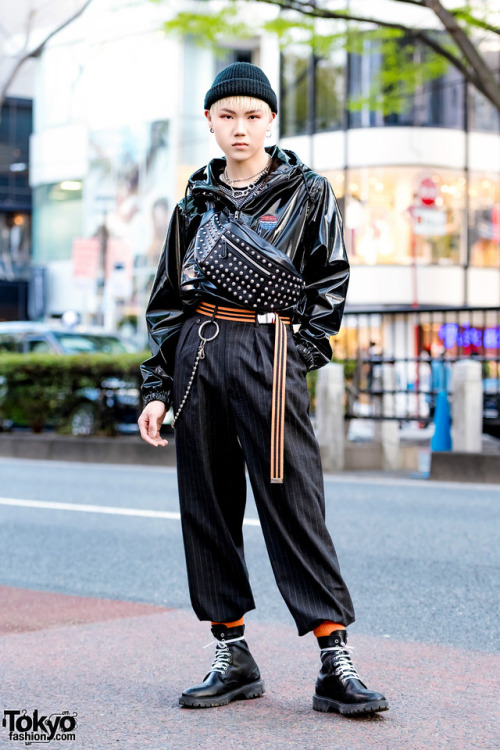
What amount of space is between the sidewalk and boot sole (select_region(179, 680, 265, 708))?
3 centimetres

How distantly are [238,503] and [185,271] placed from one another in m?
0.75

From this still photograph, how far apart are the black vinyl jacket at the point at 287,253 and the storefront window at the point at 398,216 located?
2898 centimetres

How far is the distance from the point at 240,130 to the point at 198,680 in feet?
5.99

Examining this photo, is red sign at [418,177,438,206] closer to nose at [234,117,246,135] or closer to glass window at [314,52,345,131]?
glass window at [314,52,345,131]

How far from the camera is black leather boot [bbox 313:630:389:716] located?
3064mm

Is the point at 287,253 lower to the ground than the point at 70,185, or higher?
lower

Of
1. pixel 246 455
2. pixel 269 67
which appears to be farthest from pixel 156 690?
pixel 269 67

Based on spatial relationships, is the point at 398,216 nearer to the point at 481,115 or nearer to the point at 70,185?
the point at 481,115

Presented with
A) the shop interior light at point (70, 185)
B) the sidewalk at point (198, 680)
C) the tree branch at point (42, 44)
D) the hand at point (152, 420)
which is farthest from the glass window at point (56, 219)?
the hand at point (152, 420)

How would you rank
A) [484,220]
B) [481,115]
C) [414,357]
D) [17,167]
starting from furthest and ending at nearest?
[17,167], [481,115], [484,220], [414,357]

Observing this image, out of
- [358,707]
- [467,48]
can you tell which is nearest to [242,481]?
[358,707]

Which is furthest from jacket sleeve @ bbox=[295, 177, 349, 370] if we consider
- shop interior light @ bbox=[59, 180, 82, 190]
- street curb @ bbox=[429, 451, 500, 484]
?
shop interior light @ bbox=[59, 180, 82, 190]

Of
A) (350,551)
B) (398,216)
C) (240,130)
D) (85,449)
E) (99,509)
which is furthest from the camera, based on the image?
(398,216)

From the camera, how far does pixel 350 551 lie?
21.8 feet
